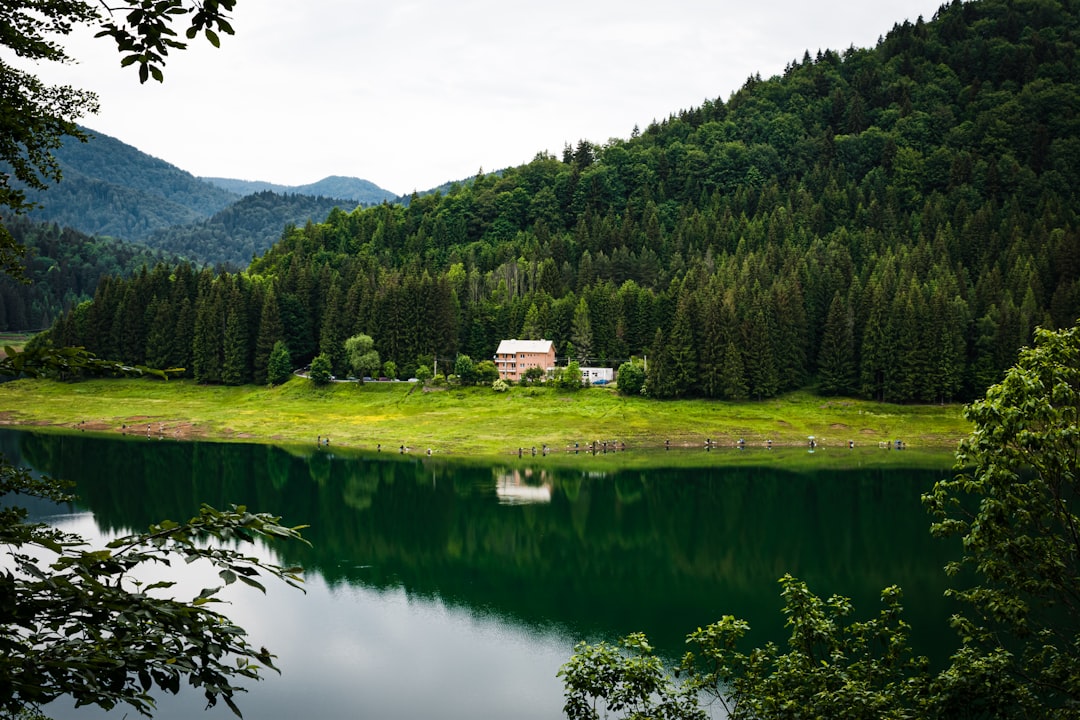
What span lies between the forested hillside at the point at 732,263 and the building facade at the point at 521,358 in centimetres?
519

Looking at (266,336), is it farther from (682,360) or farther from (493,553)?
(493,553)

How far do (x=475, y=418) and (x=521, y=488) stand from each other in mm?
26452

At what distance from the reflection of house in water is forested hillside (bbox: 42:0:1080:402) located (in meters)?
30.4

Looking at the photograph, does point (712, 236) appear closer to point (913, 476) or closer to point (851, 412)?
point (851, 412)

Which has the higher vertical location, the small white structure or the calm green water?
the small white structure

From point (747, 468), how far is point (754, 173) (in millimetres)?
116855

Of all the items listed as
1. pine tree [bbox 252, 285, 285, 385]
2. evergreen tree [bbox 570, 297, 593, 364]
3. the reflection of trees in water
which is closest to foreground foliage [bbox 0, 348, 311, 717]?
the reflection of trees in water

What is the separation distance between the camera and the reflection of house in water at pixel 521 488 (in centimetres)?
6353

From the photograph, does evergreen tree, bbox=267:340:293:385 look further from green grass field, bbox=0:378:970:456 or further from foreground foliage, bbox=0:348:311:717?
foreground foliage, bbox=0:348:311:717

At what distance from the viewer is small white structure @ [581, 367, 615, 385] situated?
105688mm

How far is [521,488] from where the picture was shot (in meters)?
67.8

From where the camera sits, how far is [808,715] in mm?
15445

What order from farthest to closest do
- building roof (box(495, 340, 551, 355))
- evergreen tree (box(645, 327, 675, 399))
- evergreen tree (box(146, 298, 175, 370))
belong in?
evergreen tree (box(146, 298, 175, 370)) → building roof (box(495, 340, 551, 355)) → evergreen tree (box(645, 327, 675, 399))

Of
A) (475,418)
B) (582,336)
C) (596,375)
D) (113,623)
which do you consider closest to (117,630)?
(113,623)
